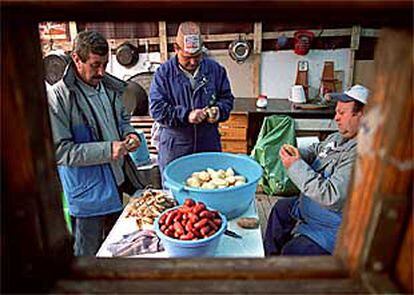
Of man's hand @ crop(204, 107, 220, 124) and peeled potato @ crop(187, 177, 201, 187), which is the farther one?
man's hand @ crop(204, 107, 220, 124)

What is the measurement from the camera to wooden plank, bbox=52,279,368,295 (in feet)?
1.68

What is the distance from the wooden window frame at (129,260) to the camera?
0.43 m

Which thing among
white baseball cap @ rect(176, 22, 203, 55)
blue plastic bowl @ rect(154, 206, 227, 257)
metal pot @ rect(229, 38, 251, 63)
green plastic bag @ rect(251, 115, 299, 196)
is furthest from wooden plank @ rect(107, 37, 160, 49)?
blue plastic bowl @ rect(154, 206, 227, 257)

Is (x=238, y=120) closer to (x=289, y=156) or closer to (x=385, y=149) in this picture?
(x=289, y=156)

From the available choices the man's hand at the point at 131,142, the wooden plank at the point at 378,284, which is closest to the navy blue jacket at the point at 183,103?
the man's hand at the point at 131,142

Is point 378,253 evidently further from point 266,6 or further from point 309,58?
point 309,58

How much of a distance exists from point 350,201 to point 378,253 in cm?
7

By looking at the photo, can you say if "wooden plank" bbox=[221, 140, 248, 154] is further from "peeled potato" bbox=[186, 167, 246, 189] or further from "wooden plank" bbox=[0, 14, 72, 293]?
"wooden plank" bbox=[0, 14, 72, 293]

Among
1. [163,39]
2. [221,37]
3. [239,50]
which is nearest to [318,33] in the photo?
[239,50]

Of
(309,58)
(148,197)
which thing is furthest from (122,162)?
(309,58)

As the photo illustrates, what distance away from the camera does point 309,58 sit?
4.53 meters

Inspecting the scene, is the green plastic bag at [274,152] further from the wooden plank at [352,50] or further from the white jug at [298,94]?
the wooden plank at [352,50]

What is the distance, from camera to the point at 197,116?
8.05 feet

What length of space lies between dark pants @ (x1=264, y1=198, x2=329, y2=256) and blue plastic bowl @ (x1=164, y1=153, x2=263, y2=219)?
0.88 feet
